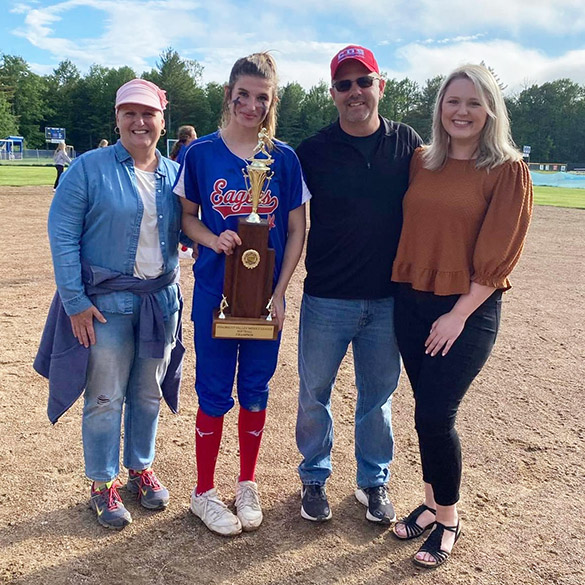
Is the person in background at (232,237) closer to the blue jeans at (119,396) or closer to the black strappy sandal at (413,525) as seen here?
the blue jeans at (119,396)

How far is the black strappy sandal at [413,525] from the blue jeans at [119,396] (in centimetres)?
147

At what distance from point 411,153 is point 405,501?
2.01 m

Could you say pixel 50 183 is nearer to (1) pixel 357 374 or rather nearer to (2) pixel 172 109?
(1) pixel 357 374

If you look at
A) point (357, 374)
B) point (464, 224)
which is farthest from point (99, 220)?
point (464, 224)

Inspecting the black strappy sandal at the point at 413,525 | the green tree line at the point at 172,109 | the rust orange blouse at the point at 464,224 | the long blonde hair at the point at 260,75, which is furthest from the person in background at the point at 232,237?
the green tree line at the point at 172,109

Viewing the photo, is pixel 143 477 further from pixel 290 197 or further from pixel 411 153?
pixel 411 153

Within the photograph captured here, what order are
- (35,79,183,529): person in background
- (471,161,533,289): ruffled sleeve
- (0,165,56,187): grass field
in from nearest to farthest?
1. (471,161,533,289): ruffled sleeve
2. (35,79,183,529): person in background
3. (0,165,56,187): grass field

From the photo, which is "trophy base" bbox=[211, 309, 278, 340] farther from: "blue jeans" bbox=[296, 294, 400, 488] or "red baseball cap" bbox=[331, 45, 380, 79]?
"red baseball cap" bbox=[331, 45, 380, 79]

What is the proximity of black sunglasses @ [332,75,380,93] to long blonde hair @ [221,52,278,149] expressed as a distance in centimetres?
33

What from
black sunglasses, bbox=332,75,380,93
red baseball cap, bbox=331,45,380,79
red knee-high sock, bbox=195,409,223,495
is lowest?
red knee-high sock, bbox=195,409,223,495

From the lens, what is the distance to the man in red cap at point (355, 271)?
284 cm

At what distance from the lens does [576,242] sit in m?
13.6

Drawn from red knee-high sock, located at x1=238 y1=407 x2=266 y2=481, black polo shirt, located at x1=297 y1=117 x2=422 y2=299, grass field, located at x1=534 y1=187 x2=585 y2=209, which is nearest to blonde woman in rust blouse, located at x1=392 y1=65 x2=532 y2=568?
black polo shirt, located at x1=297 y1=117 x2=422 y2=299

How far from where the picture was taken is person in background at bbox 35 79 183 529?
8.96ft
